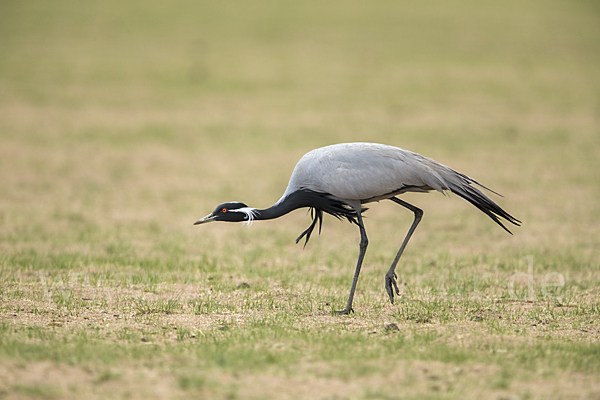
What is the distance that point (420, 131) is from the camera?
2025 centimetres

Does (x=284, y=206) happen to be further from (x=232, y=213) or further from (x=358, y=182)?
(x=358, y=182)

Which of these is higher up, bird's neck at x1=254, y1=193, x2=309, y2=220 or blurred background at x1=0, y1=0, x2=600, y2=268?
blurred background at x1=0, y1=0, x2=600, y2=268

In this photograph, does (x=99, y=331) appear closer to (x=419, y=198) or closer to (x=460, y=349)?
(x=460, y=349)

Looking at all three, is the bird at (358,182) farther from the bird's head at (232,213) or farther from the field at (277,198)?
the field at (277,198)

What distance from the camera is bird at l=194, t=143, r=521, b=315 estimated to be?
692 cm

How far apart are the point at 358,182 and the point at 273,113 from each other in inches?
613

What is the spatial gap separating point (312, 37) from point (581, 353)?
2721 centimetres

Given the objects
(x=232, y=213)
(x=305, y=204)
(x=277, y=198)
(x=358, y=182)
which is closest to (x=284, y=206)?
(x=305, y=204)

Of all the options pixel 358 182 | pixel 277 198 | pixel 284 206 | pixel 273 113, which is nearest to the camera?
pixel 358 182

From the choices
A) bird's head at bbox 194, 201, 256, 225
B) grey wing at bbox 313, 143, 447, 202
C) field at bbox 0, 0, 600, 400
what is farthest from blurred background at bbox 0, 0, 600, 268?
grey wing at bbox 313, 143, 447, 202

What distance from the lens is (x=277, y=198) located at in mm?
14734

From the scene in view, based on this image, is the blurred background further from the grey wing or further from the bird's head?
the grey wing

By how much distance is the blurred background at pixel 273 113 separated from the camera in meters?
12.5

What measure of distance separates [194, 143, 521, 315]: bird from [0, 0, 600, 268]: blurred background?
3242 millimetres
